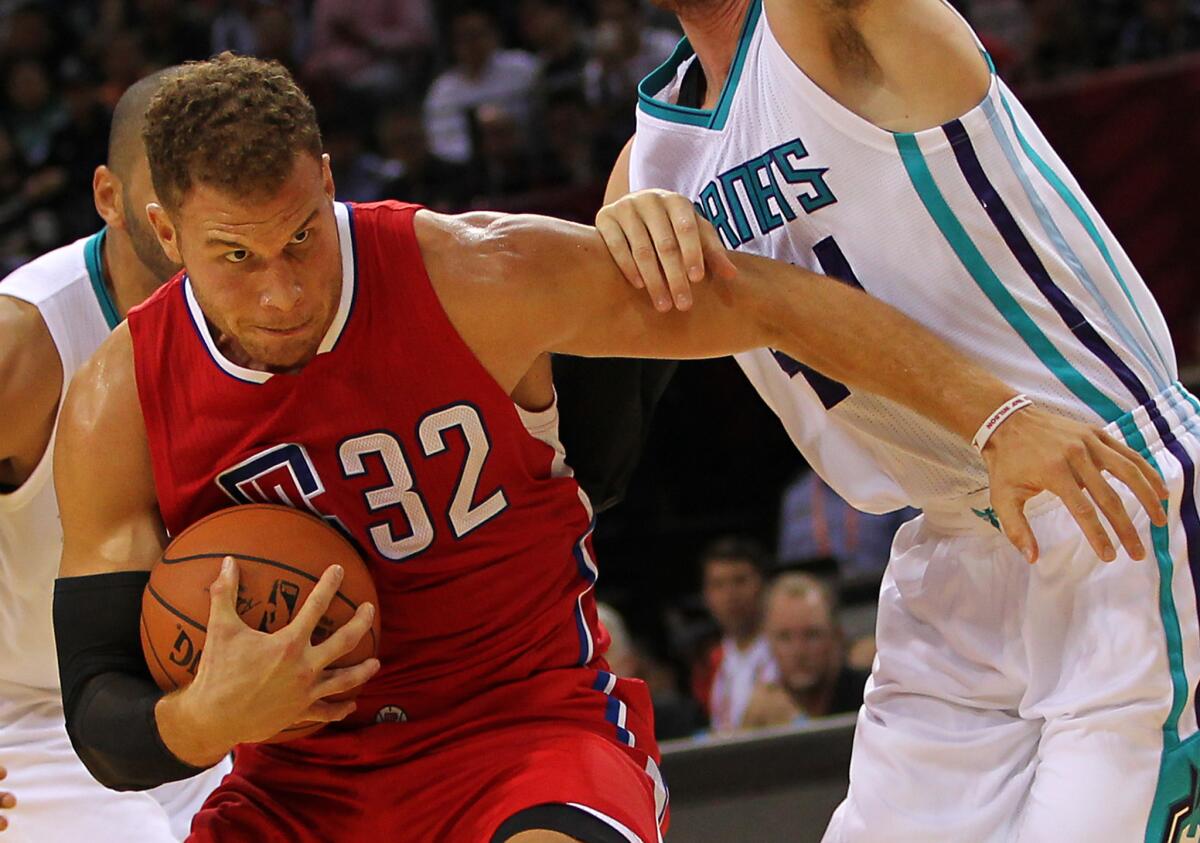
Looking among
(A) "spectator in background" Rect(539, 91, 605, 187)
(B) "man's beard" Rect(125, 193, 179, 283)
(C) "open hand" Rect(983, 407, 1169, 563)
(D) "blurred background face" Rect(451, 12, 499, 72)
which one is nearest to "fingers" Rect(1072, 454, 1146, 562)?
(C) "open hand" Rect(983, 407, 1169, 563)

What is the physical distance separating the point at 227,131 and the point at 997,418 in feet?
4.59

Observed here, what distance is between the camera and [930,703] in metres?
3.26

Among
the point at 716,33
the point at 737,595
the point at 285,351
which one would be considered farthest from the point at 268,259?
the point at 737,595

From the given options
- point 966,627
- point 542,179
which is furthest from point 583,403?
point 542,179

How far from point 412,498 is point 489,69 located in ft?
22.5

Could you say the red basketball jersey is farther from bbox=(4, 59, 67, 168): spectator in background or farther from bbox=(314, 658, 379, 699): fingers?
bbox=(4, 59, 67, 168): spectator in background

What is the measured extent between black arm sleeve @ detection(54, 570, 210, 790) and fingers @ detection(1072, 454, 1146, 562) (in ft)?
5.24

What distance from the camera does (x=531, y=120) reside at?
880 cm

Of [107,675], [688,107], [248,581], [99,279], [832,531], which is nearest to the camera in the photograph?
[248,581]

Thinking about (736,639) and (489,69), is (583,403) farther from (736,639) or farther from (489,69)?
(489,69)

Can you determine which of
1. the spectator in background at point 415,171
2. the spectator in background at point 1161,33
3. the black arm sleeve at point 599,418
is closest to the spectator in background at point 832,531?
the spectator in background at point 415,171

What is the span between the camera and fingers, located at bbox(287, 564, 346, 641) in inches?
107

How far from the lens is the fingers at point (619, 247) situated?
9.84 ft

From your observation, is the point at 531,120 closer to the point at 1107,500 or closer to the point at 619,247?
the point at 619,247
